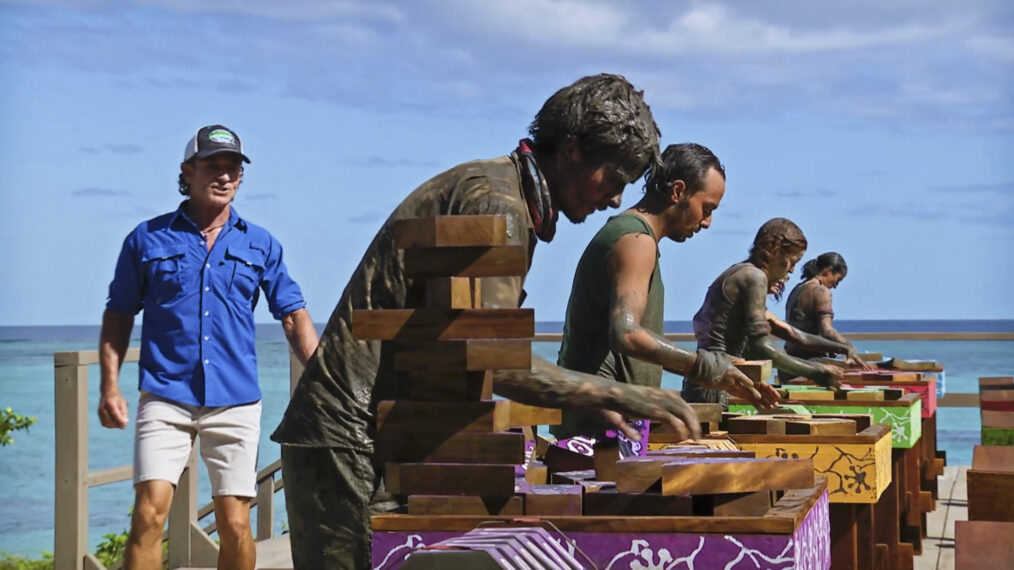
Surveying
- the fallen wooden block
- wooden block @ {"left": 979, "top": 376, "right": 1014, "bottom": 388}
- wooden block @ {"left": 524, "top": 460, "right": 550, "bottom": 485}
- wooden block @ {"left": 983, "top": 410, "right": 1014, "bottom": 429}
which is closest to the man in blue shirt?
wooden block @ {"left": 524, "top": 460, "right": 550, "bottom": 485}

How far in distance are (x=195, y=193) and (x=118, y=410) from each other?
65cm

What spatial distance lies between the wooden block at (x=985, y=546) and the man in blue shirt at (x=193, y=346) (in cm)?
207

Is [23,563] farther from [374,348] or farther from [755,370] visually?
[374,348]

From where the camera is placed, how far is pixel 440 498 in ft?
8.02

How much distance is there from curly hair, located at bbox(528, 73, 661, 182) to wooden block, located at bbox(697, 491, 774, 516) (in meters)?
0.71

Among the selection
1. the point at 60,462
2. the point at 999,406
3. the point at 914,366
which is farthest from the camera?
the point at 914,366

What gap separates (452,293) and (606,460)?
62 centimetres

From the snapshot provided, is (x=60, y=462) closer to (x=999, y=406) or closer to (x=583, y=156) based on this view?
(x=583, y=156)

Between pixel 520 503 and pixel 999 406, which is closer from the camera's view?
pixel 520 503

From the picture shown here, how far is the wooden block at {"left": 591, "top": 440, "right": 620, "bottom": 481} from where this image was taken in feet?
9.25

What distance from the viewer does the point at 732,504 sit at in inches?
96.4

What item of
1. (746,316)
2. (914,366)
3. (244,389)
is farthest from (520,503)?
(914,366)

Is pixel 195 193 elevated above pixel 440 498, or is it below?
above

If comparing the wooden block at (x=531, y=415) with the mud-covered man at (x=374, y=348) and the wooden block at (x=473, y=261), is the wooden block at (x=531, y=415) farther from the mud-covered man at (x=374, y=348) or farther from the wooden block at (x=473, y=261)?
the wooden block at (x=473, y=261)
